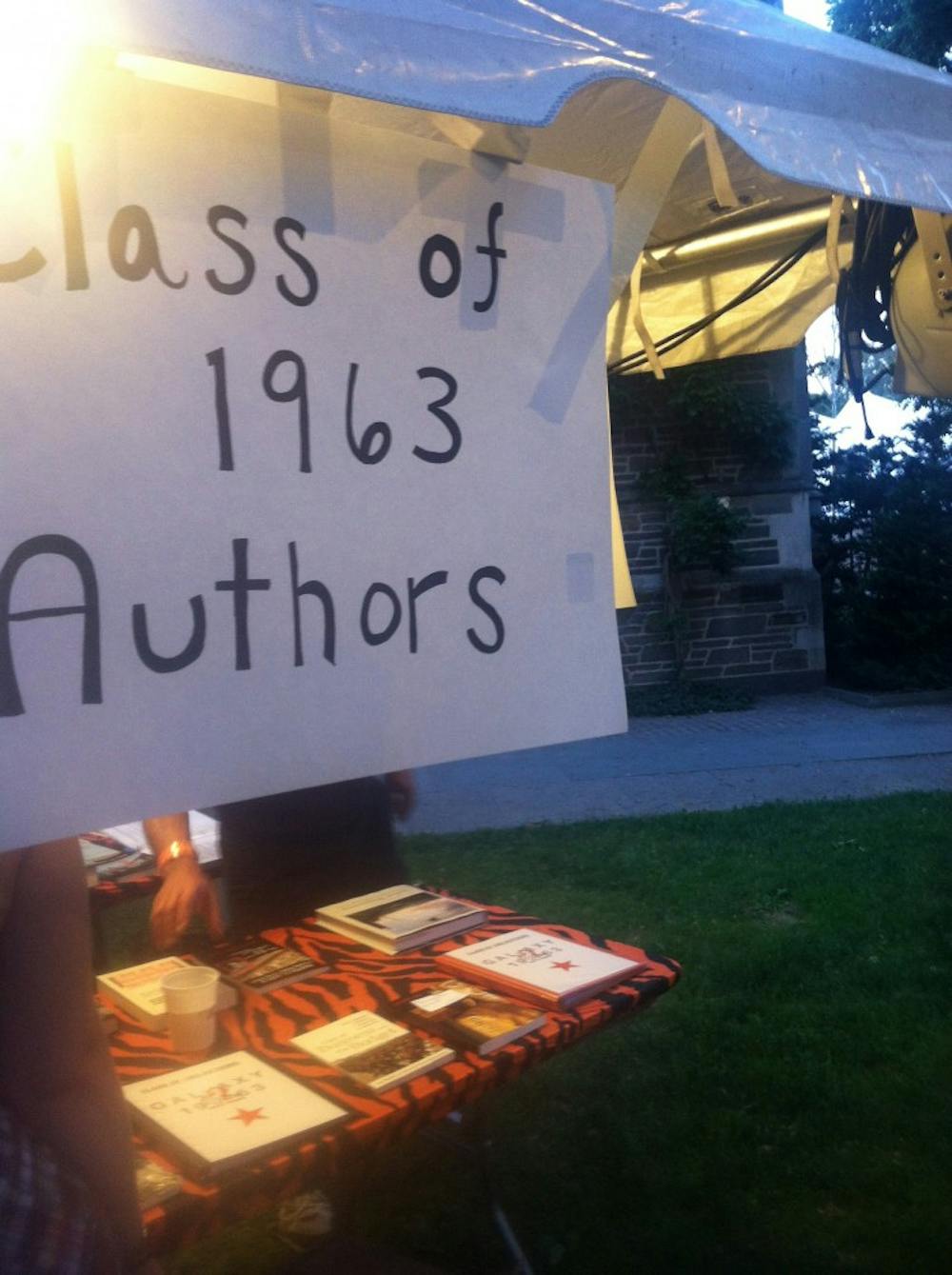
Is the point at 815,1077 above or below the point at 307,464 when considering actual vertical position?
below

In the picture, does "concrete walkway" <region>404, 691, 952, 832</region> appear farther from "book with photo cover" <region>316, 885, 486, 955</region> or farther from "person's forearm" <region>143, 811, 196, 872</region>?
"book with photo cover" <region>316, 885, 486, 955</region>

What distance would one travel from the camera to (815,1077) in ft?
11.3

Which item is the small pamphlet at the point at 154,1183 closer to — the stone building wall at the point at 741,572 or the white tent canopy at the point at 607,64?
the white tent canopy at the point at 607,64

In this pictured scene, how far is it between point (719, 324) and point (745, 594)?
8649mm

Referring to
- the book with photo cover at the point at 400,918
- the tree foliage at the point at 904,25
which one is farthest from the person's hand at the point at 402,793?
the tree foliage at the point at 904,25

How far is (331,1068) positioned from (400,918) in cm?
59

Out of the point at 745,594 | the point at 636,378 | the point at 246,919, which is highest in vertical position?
the point at 636,378

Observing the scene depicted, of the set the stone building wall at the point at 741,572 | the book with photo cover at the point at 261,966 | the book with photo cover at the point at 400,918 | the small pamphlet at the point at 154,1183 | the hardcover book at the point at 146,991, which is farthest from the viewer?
the stone building wall at the point at 741,572

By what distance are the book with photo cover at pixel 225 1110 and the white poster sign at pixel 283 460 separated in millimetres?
564

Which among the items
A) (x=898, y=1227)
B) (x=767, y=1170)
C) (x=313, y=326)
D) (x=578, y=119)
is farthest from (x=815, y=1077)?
(x=313, y=326)

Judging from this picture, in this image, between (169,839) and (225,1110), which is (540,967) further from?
(169,839)

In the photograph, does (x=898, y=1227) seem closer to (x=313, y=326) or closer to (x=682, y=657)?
(x=313, y=326)

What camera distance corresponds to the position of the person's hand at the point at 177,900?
252 cm

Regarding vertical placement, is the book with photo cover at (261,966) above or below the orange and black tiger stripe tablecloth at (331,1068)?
above
